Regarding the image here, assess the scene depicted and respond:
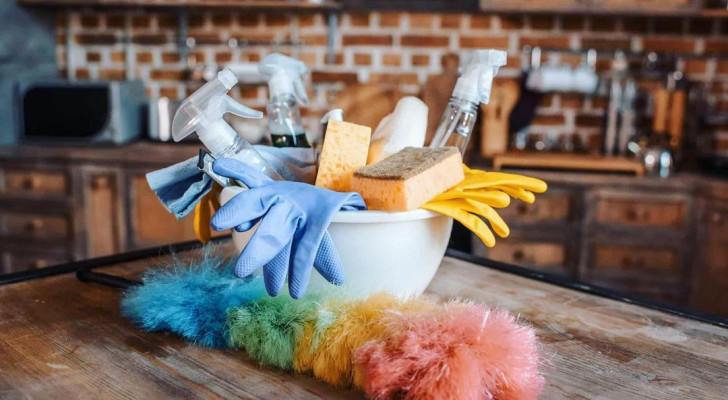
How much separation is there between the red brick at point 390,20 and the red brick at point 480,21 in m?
0.30

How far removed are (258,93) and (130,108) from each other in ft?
1.76

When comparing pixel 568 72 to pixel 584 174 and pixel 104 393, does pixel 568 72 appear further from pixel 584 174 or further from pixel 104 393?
pixel 104 393

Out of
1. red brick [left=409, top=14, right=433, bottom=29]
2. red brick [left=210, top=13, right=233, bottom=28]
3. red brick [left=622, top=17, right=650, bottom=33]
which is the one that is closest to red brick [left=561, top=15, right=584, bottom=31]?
red brick [left=622, top=17, right=650, bottom=33]

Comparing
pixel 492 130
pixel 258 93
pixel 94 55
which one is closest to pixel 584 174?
pixel 492 130

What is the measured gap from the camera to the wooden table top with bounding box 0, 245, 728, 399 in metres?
0.59

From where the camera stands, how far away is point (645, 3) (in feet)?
7.61

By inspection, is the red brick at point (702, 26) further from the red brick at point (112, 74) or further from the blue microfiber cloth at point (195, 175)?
the red brick at point (112, 74)

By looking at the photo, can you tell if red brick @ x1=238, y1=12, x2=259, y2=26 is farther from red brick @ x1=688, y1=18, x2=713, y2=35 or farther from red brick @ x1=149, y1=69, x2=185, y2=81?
red brick @ x1=688, y1=18, x2=713, y2=35

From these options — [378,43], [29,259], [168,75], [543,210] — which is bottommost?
[29,259]

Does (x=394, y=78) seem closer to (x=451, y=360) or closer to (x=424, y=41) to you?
(x=424, y=41)

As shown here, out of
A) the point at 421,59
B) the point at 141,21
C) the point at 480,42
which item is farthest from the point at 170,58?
the point at 480,42

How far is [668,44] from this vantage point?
101 inches

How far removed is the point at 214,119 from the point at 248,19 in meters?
2.18

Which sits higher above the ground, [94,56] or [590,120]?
[94,56]
